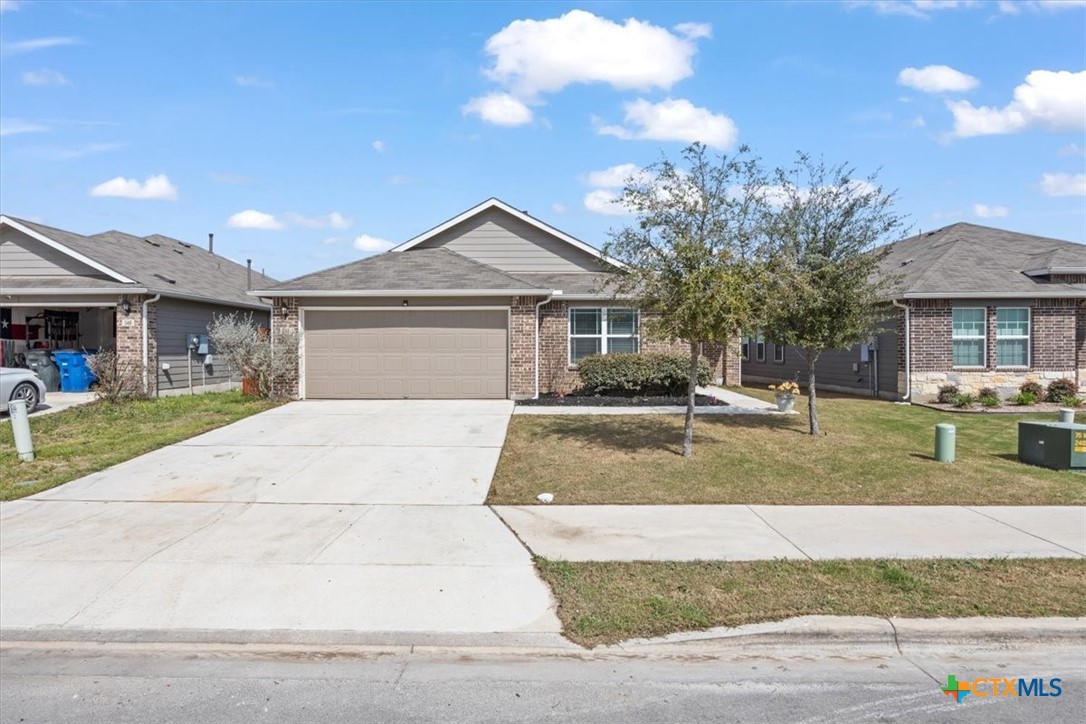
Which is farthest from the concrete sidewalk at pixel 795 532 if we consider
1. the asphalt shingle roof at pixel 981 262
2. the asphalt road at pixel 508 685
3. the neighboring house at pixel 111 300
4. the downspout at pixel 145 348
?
the neighboring house at pixel 111 300

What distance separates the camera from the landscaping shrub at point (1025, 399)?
17.2 m

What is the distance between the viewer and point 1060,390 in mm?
17531

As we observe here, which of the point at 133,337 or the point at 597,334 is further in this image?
the point at 597,334

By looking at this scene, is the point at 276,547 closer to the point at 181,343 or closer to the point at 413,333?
the point at 413,333

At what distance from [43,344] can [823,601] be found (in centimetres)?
2356

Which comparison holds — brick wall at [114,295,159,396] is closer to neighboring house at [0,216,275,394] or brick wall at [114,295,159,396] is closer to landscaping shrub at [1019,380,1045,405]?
neighboring house at [0,216,275,394]

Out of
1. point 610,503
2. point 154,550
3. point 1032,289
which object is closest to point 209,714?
point 154,550

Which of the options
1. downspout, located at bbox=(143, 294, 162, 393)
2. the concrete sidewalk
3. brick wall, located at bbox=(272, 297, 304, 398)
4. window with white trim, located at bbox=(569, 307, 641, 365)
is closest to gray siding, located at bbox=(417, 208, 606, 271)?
window with white trim, located at bbox=(569, 307, 641, 365)

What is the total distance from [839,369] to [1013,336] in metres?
4.78

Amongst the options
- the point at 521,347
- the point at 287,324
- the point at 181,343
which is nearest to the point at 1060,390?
the point at 521,347

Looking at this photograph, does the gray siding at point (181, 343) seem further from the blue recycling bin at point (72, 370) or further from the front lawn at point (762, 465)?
the front lawn at point (762, 465)

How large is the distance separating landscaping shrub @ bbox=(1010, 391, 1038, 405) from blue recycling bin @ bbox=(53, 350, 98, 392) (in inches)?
929

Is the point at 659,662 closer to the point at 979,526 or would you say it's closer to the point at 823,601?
the point at 823,601

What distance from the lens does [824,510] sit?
802cm
